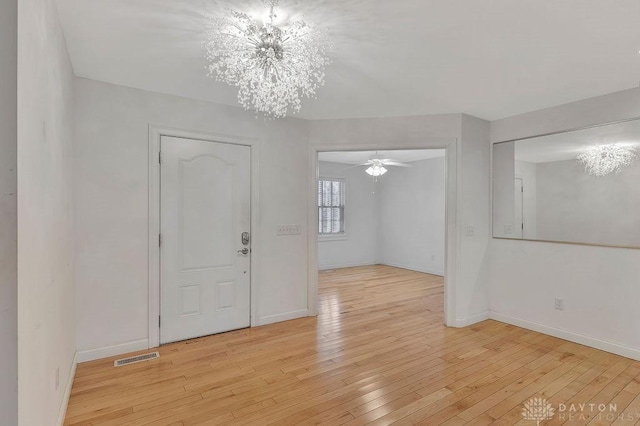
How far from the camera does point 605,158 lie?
309 centimetres

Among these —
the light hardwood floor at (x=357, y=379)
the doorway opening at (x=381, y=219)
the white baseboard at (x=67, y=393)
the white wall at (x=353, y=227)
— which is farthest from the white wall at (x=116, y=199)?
the white wall at (x=353, y=227)

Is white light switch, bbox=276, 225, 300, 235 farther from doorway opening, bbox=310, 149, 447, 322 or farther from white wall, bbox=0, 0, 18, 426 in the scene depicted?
white wall, bbox=0, 0, 18, 426

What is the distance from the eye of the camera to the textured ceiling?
1833 millimetres

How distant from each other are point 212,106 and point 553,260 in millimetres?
4127

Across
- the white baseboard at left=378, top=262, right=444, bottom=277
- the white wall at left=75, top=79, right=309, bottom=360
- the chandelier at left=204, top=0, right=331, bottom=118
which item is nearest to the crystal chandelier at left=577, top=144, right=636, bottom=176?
the chandelier at left=204, top=0, right=331, bottom=118

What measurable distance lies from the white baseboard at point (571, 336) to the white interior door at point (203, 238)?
125 inches

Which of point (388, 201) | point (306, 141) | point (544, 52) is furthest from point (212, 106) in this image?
point (388, 201)

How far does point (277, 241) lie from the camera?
381cm

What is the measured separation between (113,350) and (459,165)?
4071 mm

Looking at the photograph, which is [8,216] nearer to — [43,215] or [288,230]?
[43,215]

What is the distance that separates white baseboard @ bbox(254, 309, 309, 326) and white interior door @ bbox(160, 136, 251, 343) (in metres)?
0.17

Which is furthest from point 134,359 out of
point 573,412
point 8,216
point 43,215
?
point 573,412

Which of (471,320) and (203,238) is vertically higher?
(203,238)

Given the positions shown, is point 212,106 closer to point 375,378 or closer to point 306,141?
point 306,141
